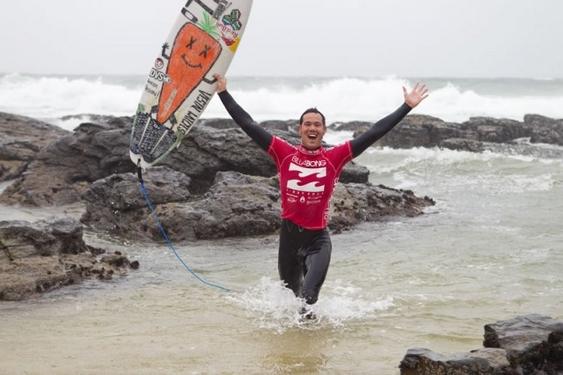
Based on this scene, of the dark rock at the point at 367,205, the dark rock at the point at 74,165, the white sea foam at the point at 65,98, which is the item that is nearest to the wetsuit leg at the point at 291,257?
the dark rock at the point at 367,205

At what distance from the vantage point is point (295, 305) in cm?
586

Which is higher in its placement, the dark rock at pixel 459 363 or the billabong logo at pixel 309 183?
the billabong logo at pixel 309 183

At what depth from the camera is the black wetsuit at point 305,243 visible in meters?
5.57

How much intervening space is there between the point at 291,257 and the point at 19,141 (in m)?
13.9

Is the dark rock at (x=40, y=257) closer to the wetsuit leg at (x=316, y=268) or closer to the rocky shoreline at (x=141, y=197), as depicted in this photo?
the rocky shoreline at (x=141, y=197)

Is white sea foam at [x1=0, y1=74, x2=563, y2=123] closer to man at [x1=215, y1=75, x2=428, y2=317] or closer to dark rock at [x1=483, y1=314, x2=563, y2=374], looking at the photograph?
man at [x1=215, y1=75, x2=428, y2=317]

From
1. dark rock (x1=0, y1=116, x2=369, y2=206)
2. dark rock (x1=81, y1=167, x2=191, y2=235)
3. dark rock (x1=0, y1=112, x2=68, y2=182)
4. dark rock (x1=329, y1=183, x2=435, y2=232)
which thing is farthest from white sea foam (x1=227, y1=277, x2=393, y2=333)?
dark rock (x1=0, y1=112, x2=68, y2=182)

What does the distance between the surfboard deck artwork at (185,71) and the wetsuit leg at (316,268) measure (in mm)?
2383

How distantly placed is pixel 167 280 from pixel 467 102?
5150cm

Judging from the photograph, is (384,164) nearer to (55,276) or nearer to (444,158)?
(444,158)

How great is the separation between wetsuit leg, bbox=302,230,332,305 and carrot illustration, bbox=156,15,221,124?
2571 mm

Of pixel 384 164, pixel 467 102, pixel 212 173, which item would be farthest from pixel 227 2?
pixel 467 102

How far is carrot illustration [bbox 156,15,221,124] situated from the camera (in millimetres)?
7062

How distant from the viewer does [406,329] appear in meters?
5.61
